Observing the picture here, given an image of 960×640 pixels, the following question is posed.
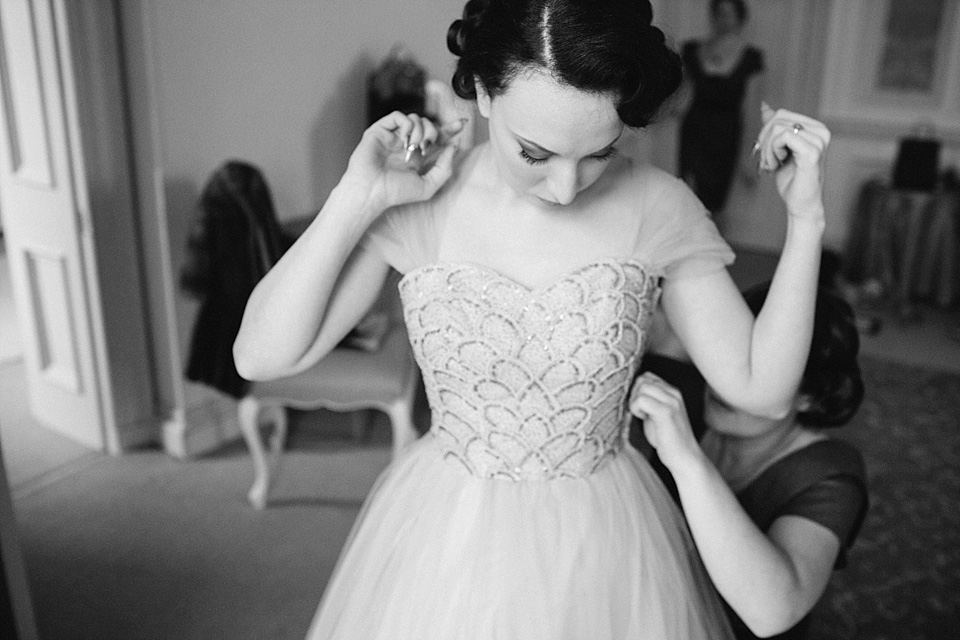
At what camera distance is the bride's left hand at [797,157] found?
106 cm

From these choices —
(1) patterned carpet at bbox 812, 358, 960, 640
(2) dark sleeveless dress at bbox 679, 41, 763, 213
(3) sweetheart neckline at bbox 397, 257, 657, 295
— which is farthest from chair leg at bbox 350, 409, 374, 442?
(2) dark sleeveless dress at bbox 679, 41, 763, 213

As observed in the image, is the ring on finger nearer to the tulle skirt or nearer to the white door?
the tulle skirt

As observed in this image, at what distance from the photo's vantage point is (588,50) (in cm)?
99

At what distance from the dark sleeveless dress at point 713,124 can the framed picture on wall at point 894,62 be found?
82 cm

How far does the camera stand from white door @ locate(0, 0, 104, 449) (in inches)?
117

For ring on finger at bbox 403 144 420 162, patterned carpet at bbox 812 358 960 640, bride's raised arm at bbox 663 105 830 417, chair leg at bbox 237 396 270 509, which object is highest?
ring on finger at bbox 403 144 420 162

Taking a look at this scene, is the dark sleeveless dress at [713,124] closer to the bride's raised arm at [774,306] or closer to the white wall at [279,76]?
the white wall at [279,76]

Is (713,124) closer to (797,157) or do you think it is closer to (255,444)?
(255,444)

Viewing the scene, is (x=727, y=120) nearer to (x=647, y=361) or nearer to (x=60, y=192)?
(x=60, y=192)

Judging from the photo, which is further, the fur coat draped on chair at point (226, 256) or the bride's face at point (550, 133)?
the fur coat draped on chair at point (226, 256)

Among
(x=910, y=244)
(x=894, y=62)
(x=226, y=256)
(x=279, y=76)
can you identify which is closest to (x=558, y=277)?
(x=226, y=256)

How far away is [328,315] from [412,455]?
31cm

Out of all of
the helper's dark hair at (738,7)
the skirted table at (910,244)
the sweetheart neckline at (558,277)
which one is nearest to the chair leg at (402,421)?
the sweetheart neckline at (558,277)

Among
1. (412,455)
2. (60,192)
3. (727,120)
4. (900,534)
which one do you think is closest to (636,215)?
(412,455)
